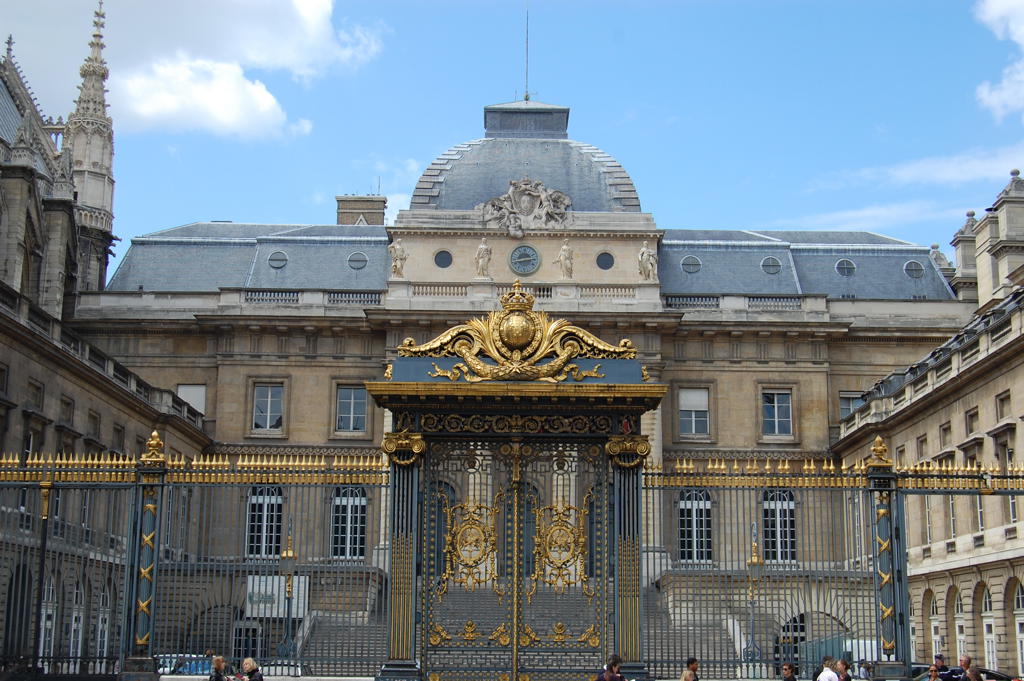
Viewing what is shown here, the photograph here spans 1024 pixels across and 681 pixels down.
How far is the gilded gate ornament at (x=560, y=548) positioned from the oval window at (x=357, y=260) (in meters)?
36.8

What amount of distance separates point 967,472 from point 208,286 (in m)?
39.2

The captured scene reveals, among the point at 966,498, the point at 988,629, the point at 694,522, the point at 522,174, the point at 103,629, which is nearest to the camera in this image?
the point at 694,522

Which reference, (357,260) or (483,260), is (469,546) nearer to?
(483,260)

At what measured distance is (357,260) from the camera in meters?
53.0

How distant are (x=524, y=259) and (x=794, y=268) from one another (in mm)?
10993

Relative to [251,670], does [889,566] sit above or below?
above

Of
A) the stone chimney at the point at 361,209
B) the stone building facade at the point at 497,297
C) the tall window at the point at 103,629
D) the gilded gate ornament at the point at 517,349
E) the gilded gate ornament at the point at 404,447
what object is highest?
the stone chimney at the point at 361,209

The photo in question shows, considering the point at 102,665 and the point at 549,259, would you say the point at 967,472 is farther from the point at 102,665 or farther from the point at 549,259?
the point at 549,259

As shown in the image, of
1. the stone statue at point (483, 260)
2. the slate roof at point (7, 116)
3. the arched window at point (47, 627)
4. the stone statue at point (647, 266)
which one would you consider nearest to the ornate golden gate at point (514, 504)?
the arched window at point (47, 627)

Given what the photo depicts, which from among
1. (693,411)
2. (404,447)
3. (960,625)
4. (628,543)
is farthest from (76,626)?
(693,411)

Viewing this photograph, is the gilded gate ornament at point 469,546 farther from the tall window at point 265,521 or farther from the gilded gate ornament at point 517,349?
the tall window at point 265,521

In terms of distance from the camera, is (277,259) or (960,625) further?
(277,259)

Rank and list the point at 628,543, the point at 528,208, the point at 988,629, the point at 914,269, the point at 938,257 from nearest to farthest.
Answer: the point at 628,543 < the point at 988,629 < the point at 528,208 < the point at 914,269 < the point at 938,257

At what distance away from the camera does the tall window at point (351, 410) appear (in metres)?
48.4
